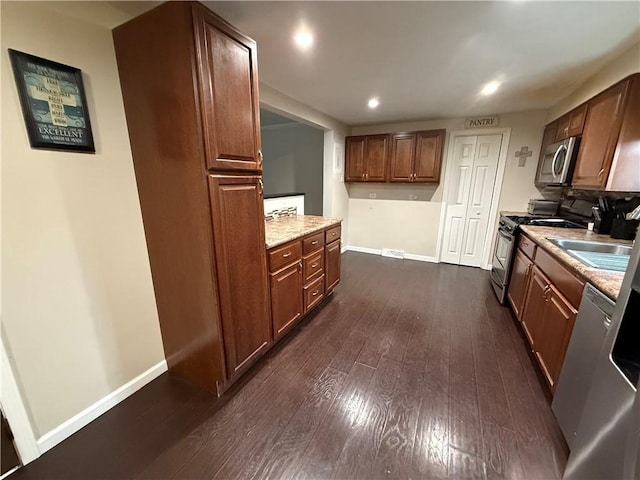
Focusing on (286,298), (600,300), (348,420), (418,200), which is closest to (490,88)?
(418,200)

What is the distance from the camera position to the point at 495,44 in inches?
68.3

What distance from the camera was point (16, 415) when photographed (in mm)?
1200

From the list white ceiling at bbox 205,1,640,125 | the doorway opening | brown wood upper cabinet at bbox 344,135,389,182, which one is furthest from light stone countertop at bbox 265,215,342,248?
the doorway opening

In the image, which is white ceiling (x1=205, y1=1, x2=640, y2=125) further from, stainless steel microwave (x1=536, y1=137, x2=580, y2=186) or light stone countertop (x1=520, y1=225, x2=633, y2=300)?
light stone countertop (x1=520, y1=225, x2=633, y2=300)

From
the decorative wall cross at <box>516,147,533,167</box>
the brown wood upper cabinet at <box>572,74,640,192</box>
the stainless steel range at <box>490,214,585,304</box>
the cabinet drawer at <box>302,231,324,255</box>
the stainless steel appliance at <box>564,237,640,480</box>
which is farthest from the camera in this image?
the decorative wall cross at <box>516,147,533,167</box>

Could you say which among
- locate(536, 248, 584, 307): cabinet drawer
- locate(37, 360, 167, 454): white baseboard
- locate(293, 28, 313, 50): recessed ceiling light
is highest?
locate(293, 28, 313, 50): recessed ceiling light

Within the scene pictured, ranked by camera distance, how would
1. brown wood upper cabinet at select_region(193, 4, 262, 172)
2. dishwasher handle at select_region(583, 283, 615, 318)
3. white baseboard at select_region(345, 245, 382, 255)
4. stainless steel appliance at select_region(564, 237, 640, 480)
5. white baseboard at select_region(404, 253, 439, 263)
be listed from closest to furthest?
1. stainless steel appliance at select_region(564, 237, 640, 480)
2. dishwasher handle at select_region(583, 283, 615, 318)
3. brown wood upper cabinet at select_region(193, 4, 262, 172)
4. white baseboard at select_region(404, 253, 439, 263)
5. white baseboard at select_region(345, 245, 382, 255)

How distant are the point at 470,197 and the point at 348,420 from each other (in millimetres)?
3674

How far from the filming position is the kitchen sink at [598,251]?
165cm

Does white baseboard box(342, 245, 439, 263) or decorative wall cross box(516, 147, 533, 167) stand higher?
decorative wall cross box(516, 147, 533, 167)

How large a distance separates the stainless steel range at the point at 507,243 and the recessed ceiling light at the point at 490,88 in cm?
141

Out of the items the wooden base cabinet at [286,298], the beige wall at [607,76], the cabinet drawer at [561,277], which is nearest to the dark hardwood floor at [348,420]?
the wooden base cabinet at [286,298]

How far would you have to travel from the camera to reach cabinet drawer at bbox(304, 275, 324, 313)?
242 cm

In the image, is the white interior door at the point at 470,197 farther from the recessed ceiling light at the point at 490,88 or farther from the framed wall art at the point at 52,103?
the framed wall art at the point at 52,103
